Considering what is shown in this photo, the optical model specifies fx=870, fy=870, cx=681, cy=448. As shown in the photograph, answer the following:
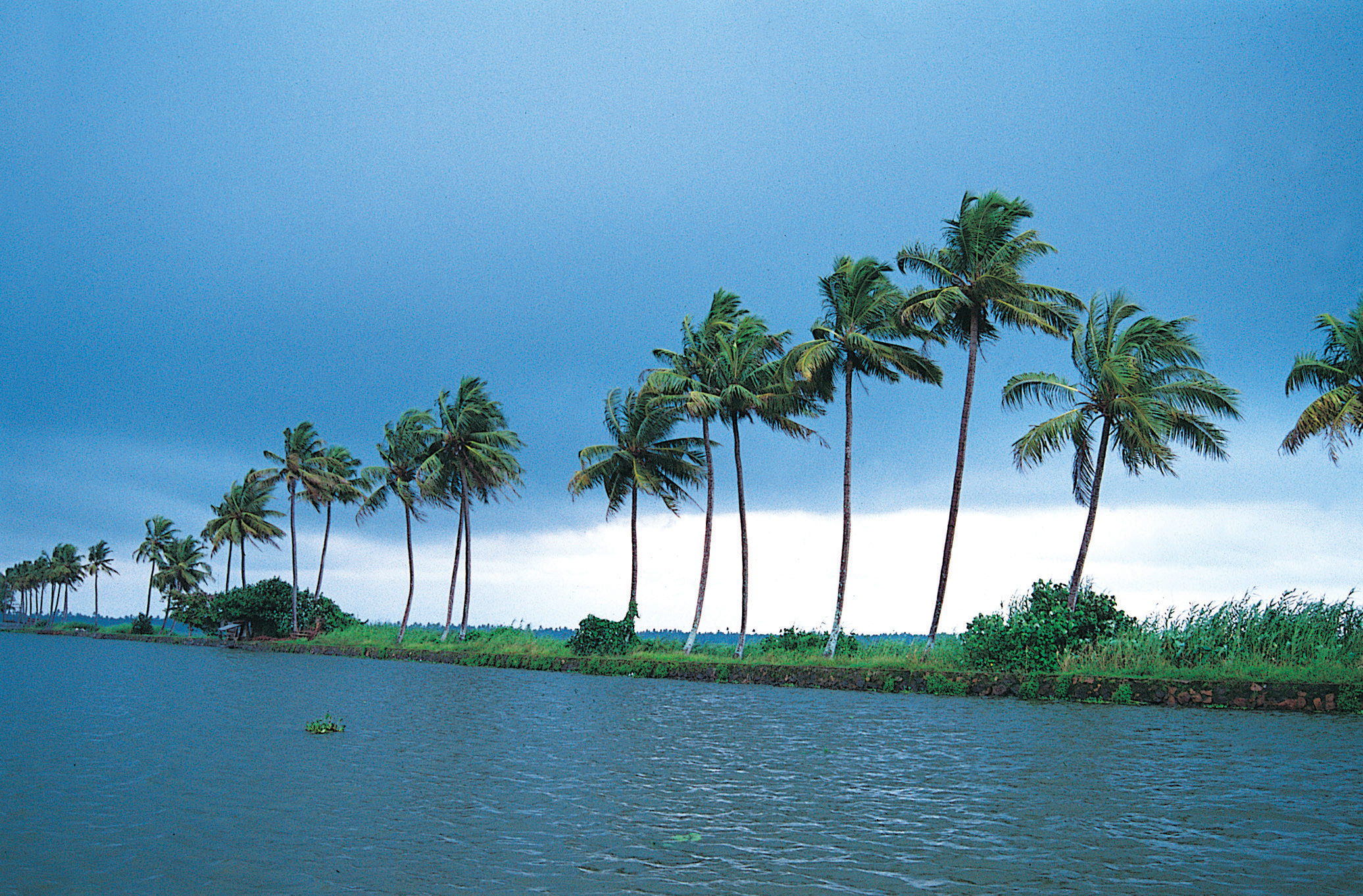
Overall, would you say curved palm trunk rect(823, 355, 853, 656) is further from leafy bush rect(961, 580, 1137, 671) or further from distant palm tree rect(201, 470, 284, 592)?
distant palm tree rect(201, 470, 284, 592)

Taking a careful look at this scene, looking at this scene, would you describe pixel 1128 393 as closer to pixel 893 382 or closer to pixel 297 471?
pixel 893 382

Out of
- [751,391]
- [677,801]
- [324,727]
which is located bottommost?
[324,727]

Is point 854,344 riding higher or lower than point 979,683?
higher

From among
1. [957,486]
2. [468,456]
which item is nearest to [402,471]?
[468,456]

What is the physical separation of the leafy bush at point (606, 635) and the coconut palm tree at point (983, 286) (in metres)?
16.7

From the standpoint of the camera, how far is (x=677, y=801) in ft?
39.1

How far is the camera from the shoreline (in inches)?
891

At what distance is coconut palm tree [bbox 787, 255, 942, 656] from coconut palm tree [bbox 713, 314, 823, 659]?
2.06 meters

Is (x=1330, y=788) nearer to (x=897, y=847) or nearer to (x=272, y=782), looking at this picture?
(x=897, y=847)

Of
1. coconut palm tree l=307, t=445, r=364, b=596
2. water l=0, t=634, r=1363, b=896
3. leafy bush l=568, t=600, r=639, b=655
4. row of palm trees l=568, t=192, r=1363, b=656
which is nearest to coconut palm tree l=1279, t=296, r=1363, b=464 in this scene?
row of palm trees l=568, t=192, r=1363, b=656

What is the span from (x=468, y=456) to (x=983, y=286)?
33.5m

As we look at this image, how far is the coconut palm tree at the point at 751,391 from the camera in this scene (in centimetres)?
4091

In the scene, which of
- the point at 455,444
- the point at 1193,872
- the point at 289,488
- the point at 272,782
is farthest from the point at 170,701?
the point at 289,488

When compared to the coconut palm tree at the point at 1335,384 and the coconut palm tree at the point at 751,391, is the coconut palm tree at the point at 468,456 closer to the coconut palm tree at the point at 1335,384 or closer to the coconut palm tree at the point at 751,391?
the coconut palm tree at the point at 751,391
